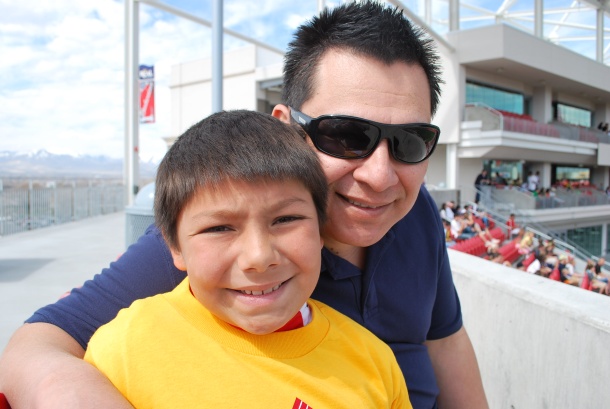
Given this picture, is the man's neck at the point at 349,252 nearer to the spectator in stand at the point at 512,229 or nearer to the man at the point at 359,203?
the man at the point at 359,203

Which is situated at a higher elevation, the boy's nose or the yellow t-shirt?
the boy's nose

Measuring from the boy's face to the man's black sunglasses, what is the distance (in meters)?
0.29

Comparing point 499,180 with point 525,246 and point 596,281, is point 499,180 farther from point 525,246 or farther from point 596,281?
point 596,281

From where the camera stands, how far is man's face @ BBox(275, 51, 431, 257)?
133 centimetres

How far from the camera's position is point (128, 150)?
41.0ft

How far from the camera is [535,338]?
247cm

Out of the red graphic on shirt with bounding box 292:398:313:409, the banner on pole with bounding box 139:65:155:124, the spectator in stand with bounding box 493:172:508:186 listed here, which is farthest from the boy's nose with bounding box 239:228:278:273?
the spectator in stand with bounding box 493:172:508:186

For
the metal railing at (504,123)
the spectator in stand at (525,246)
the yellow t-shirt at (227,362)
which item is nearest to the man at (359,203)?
the yellow t-shirt at (227,362)

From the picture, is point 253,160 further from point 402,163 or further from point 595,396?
point 595,396

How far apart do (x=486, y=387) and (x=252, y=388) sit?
2.37m

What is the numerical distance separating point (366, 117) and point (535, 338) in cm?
188

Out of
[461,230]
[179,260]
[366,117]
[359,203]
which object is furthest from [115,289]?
[461,230]

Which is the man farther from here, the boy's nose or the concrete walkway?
the concrete walkway

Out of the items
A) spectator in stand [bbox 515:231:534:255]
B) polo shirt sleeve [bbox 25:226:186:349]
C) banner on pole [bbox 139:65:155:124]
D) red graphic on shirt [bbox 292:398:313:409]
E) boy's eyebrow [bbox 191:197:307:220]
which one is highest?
banner on pole [bbox 139:65:155:124]
